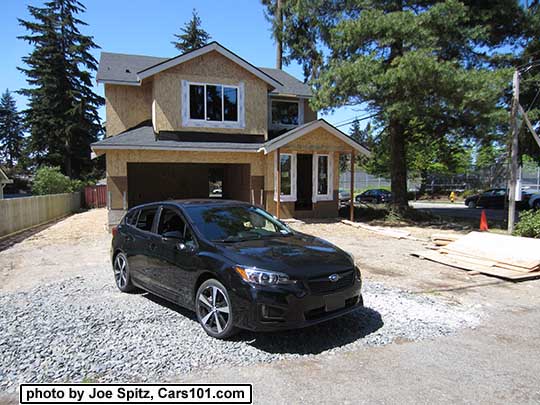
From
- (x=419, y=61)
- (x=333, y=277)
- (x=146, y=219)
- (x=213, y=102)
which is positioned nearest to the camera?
(x=333, y=277)

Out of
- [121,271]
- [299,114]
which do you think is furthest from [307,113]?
[121,271]

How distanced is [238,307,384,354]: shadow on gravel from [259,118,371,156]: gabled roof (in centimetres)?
1046

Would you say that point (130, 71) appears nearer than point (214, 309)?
No

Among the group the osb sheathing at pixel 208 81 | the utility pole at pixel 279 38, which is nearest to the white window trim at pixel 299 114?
the osb sheathing at pixel 208 81

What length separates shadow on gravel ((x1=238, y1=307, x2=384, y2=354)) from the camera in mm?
4082

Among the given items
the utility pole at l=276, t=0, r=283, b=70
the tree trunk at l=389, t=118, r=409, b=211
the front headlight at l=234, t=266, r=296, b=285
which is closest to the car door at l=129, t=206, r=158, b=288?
the front headlight at l=234, t=266, r=296, b=285

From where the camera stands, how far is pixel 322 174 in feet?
54.9

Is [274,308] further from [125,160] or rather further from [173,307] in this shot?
[125,160]

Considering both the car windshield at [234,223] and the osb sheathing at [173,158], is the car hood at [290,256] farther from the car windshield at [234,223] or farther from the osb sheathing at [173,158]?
the osb sheathing at [173,158]

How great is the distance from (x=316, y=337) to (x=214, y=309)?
123cm

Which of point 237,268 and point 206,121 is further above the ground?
point 206,121

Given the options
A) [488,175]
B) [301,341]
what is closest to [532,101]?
[301,341]

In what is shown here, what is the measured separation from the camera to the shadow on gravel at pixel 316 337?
4082 mm

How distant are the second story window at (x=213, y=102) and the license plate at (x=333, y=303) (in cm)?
1281
